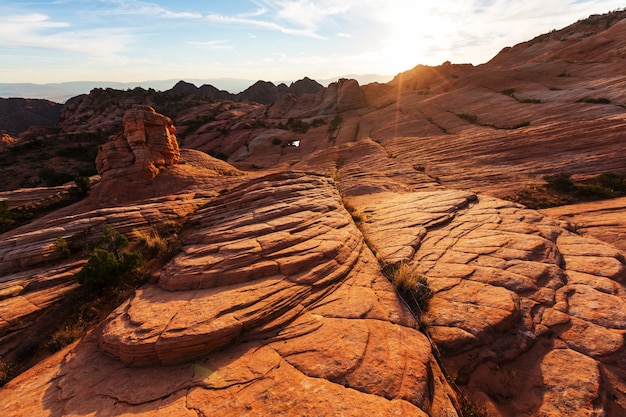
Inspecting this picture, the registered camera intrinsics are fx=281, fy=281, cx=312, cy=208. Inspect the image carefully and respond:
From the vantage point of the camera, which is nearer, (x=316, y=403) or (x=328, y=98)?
(x=316, y=403)

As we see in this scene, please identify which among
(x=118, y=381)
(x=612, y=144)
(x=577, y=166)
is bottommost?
(x=118, y=381)

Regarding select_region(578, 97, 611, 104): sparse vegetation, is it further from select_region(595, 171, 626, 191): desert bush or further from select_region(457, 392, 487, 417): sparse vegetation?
select_region(457, 392, 487, 417): sparse vegetation

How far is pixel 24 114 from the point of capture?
12525 centimetres

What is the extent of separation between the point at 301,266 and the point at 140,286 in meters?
4.80

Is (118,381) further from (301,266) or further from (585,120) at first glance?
(585,120)

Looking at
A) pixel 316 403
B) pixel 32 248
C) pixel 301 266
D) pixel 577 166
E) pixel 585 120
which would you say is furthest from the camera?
pixel 585 120

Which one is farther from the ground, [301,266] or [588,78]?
[588,78]

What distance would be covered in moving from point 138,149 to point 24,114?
6334 inches

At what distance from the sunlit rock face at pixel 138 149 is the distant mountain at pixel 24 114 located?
138 meters

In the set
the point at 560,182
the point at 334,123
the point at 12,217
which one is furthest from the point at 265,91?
the point at 560,182

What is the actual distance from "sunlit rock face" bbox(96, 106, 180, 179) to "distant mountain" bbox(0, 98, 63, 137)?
138 m

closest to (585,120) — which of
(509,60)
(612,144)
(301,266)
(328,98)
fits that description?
(612,144)

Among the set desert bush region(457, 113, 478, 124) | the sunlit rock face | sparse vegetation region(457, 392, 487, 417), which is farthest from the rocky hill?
desert bush region(457, 113, 478, 124)

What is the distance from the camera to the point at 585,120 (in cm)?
1977
